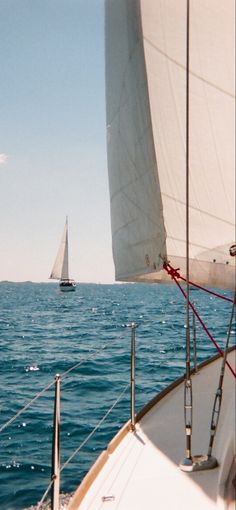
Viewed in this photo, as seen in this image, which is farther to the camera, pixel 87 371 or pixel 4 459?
pixel 87 371

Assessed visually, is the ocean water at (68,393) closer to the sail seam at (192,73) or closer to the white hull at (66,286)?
the sail seam at (192,73)

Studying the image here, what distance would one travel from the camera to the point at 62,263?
75.3 meters

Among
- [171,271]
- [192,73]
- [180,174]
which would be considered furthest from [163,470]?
[192,73]

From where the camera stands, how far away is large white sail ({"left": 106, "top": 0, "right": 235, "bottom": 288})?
291cm

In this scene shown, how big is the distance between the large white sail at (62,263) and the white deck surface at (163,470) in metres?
70.9

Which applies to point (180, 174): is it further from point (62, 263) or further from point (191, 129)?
point (62, 263)

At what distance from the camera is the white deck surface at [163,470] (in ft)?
8.04

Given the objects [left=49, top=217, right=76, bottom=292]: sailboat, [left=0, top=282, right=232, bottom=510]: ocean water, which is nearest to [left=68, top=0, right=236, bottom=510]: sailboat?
[left=0, top=282, right=232, bottom=510]: ocean water

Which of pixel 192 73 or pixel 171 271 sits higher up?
pixel 192 73

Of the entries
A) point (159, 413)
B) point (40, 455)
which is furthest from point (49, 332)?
point (159, 413)

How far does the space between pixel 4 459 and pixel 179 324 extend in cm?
2184

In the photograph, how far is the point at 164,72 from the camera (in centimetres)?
301

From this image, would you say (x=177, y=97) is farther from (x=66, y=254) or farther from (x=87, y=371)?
(x=66, y=254)

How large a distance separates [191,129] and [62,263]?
240ft
